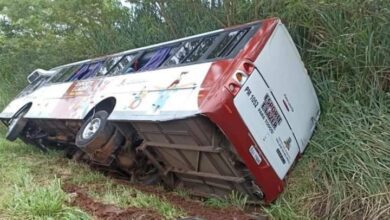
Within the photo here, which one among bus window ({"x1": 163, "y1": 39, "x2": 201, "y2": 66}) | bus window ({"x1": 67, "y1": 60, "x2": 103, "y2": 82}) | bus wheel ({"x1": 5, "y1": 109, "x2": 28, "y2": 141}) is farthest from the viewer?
bus wheel ({"x1": 5, "y1": 109, "x2": 28, "y2": 141})

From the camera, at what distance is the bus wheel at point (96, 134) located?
5402 mm

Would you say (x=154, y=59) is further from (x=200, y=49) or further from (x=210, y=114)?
(x=210, y=114)

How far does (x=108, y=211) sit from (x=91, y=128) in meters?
1.66

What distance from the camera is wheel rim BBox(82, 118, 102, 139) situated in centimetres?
552

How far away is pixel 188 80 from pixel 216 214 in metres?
1.34

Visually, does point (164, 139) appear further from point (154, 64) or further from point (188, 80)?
point (154, 64)

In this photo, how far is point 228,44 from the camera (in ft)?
16.3

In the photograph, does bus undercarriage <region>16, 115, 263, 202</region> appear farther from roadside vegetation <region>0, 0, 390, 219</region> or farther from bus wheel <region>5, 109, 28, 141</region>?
bus wheel <region>5, 109, 28, 141</region>

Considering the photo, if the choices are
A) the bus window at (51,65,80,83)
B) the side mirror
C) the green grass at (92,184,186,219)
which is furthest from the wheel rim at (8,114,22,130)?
the green grass at (92,184,186,219)

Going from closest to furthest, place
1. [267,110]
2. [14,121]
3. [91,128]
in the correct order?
[267,110]
[91,128]
[14,121]

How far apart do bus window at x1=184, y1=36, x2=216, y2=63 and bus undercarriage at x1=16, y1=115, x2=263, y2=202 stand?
3.01 feet

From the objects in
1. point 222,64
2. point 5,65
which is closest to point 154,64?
point 222,64

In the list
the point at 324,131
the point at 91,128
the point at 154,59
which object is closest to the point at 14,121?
the point at 91,128

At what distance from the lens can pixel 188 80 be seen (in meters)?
4.64
